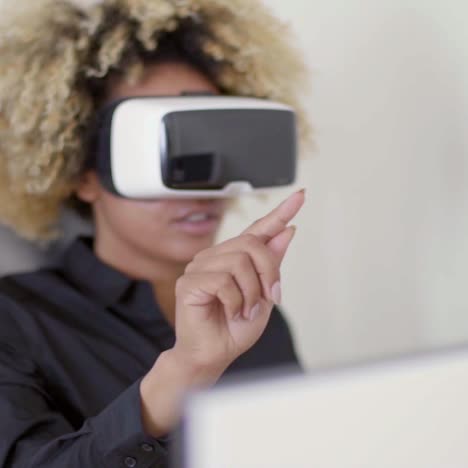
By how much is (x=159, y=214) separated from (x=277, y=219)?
0.81 feet

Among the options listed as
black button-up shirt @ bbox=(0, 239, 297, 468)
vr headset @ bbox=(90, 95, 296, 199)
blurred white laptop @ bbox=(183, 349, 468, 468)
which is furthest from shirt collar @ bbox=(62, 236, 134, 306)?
blurred white laptop @ bbox=(183, 349, 468, 468)

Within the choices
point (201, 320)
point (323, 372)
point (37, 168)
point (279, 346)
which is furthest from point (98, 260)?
point (323, 372)

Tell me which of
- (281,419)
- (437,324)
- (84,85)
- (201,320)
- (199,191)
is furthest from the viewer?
(437,324)

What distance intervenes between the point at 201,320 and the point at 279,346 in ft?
1.27

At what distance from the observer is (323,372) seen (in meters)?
0.29

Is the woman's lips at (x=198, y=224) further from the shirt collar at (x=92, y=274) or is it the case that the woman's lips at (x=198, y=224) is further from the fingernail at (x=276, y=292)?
the fingernail at (x=276, y=292)

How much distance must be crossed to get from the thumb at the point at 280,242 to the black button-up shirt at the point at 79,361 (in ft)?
0.45

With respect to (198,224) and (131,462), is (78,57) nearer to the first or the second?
(198,224)

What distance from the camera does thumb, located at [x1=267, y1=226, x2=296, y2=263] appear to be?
471 millimetres

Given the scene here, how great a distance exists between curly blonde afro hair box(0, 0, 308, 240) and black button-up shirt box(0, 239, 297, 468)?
0.39 feet

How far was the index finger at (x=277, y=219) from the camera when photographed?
466 millimetres

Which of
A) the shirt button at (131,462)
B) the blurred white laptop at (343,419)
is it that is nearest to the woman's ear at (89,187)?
the shirt button at (131,462)

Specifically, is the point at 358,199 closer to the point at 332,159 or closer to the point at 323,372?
the point at 332,159

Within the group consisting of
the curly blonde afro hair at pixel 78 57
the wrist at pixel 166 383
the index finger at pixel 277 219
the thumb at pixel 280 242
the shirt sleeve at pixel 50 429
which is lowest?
the shirt sleeve at pixel 50 429
